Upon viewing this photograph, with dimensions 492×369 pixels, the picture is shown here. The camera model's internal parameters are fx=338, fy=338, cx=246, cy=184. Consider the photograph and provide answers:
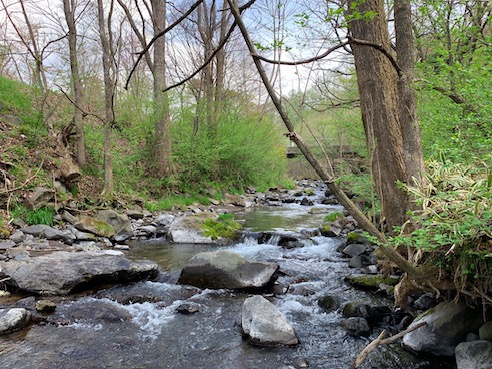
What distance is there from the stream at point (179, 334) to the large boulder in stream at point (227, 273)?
0.17 metres

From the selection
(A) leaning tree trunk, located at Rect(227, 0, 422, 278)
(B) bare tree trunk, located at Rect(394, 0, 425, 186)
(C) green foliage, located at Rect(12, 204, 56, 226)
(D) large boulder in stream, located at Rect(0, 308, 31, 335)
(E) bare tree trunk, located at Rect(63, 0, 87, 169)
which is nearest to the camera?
(A) leaning tree trunk, located at Rect(227, 0, 422, 278)

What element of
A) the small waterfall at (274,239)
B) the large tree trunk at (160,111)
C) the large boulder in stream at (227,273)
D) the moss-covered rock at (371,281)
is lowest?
the moss-covered rock at (371,281)

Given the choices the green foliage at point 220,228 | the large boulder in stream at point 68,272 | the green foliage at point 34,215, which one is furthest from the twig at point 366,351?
the green foliage at point 34,215

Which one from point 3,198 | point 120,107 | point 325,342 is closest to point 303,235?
point 325,342

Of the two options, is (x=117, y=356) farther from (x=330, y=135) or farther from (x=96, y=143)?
(x=96, y=143)

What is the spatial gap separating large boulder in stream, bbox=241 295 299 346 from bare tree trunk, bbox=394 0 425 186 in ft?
6.68

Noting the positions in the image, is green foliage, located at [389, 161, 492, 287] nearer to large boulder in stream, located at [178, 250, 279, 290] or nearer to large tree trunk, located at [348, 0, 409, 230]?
large tree trunk, located at [348, 0, 409, 230]

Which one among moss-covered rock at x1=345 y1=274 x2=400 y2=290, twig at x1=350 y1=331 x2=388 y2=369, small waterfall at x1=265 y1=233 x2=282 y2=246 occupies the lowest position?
moss-covered rock at x1=345 y1=274 x2=400 y2=290

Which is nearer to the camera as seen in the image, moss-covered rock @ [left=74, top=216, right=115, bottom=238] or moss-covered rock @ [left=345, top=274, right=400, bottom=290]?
moss-covered rock @ [left=345, top=274, right=400, bottom=290]

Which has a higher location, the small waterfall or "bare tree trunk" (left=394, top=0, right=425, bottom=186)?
"bare tree trunk" (left=394, top=0, right=425, bottom=186)

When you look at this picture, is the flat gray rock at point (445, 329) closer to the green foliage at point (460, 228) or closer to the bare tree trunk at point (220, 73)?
the green foliage at point (460, 228)

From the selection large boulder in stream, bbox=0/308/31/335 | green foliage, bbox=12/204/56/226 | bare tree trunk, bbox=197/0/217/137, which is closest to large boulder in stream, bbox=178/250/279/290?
large boulder in stream, bbox=0/308/31/335

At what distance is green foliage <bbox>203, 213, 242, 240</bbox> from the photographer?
26.9 ft

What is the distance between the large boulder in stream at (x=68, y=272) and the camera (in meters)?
4.50
